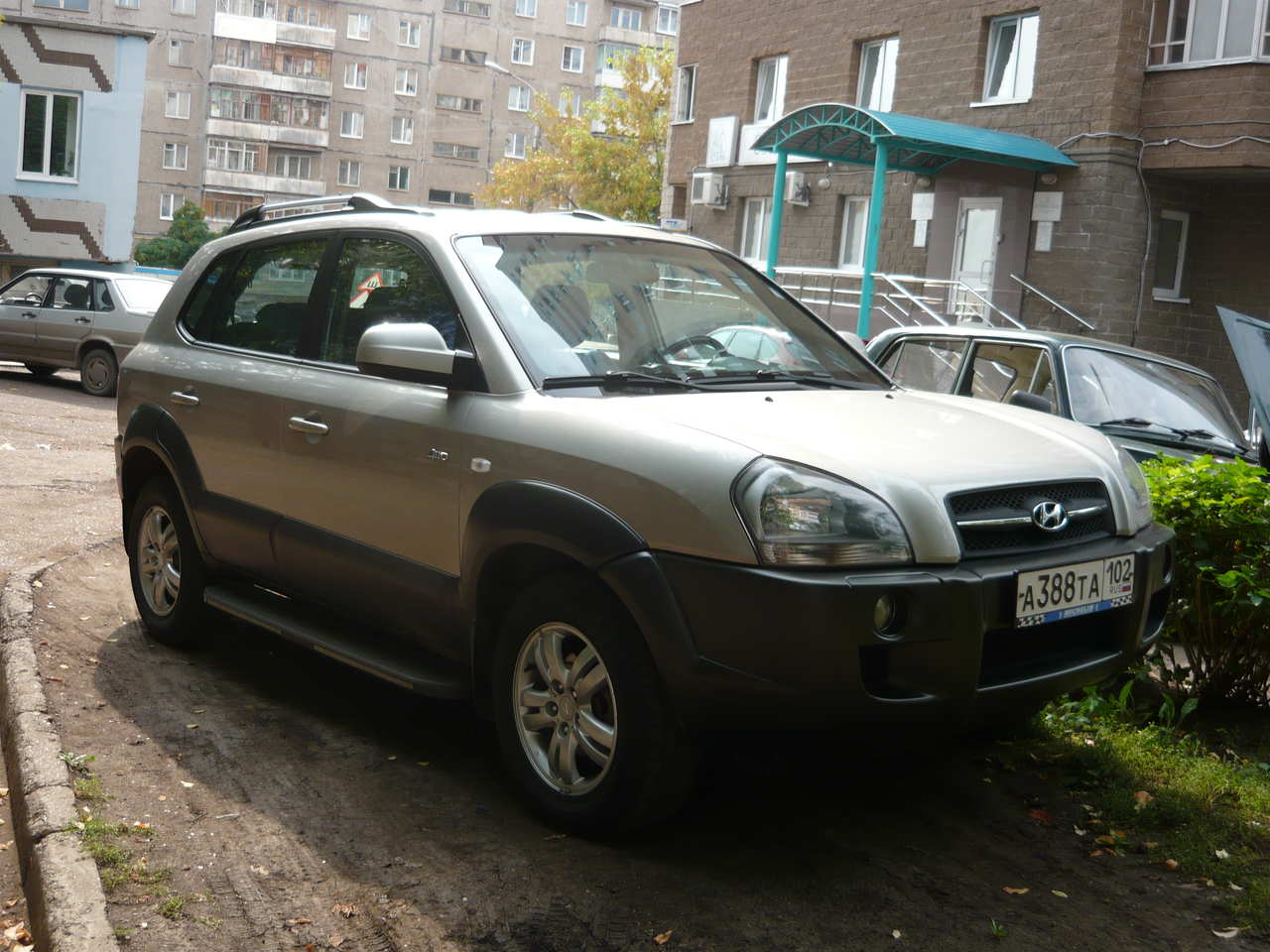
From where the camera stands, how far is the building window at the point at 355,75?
72.9 metres

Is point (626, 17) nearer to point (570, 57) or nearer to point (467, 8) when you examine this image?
point (570, 57)

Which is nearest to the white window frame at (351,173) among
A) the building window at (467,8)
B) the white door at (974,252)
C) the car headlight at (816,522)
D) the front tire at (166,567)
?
the building window at (467,8)

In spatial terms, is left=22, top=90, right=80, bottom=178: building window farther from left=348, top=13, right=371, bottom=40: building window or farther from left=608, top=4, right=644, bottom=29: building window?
left=608, top=4, right=644, bottom=29: building window

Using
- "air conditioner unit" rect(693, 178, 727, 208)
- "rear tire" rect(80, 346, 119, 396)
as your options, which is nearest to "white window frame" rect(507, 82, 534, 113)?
"air conditioner unit" rect(693, 178, 727, 208)

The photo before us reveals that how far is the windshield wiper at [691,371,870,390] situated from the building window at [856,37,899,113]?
72.2 ft

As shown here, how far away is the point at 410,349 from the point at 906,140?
720 inches

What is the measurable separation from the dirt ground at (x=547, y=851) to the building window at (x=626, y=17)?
7771 cm

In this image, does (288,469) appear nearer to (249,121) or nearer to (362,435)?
(362,435)

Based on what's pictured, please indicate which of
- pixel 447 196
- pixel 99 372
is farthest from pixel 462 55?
pixel 99 372

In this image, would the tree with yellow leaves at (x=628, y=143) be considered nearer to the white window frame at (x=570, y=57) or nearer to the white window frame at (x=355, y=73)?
the white window frame at (x=355, y=73)

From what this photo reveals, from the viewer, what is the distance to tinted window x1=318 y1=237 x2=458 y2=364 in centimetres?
459

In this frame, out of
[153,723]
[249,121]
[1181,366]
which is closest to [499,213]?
[153,723]

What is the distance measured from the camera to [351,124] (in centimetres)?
7319

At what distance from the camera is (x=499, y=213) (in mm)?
4926
